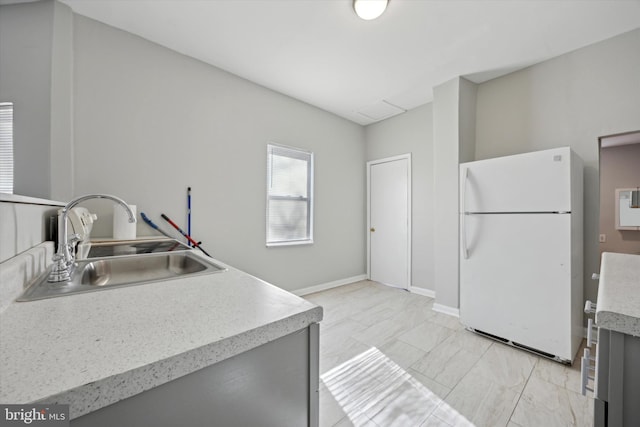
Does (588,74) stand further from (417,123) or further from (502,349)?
(502,349)

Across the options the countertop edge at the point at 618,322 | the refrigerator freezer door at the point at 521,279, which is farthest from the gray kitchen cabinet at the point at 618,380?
the refrigerator freezer door at the point at 521,279

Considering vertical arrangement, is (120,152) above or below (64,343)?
above

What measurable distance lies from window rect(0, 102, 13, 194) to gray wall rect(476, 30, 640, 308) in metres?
4.33

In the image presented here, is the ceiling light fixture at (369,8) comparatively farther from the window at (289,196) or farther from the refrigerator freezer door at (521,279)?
the refrigerator freezer door at (521,279)

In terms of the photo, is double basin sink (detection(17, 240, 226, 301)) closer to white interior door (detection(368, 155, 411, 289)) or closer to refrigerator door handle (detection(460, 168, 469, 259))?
refrigerator door handle (detection(460, 168, 469, 259))

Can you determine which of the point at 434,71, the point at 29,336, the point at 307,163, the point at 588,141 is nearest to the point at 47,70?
the point at 29,336

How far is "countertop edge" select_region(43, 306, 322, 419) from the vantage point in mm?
350

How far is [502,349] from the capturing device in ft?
6.95

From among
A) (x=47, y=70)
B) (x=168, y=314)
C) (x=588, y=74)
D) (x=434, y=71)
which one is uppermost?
(x=434, y=71)

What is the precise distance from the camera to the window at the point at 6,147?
1779mm

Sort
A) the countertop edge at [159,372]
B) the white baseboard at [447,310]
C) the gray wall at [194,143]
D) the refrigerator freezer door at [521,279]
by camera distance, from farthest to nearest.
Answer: the white baseboard at [447,310] → the gray wall at [194,143] → the refrigerator freezer door at [521,279] → the countertop edge at [159,372]

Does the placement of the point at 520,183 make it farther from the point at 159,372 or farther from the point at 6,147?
the point at 6,147

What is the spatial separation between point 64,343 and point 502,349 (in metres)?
2.76

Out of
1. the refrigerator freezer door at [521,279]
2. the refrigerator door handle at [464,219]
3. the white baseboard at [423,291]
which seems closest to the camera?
the refrigerator freezer door at [521,279]
